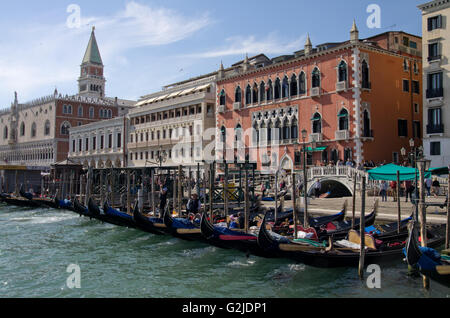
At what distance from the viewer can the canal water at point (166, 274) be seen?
28.3 ft

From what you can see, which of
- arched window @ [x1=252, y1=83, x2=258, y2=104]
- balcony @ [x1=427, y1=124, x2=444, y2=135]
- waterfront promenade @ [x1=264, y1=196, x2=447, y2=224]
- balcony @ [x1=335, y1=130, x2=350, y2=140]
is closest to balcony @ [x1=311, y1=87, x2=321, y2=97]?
balcony @ [x1=335, y1=130, x2=350, y2=140]

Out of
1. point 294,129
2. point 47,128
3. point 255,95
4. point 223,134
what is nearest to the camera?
point 294,129

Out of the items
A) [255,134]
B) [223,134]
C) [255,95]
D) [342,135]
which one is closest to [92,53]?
[223,134]

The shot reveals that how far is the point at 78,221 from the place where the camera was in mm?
20453

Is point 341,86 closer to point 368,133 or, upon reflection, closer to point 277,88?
point 368,133

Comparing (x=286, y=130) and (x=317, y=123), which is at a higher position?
(x=317, y=123)

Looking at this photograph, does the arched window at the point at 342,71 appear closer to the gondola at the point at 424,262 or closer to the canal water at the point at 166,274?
the canal water at the point at 166,274

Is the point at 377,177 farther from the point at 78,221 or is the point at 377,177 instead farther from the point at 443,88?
the point at 78,221

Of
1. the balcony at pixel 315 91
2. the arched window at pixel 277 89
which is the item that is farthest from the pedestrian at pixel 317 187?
the arched window at pixel 277 89

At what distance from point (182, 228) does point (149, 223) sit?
1707 millimetres

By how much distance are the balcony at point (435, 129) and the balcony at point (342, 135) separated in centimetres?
382

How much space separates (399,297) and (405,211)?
775cm

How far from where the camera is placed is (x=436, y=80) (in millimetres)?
21375
